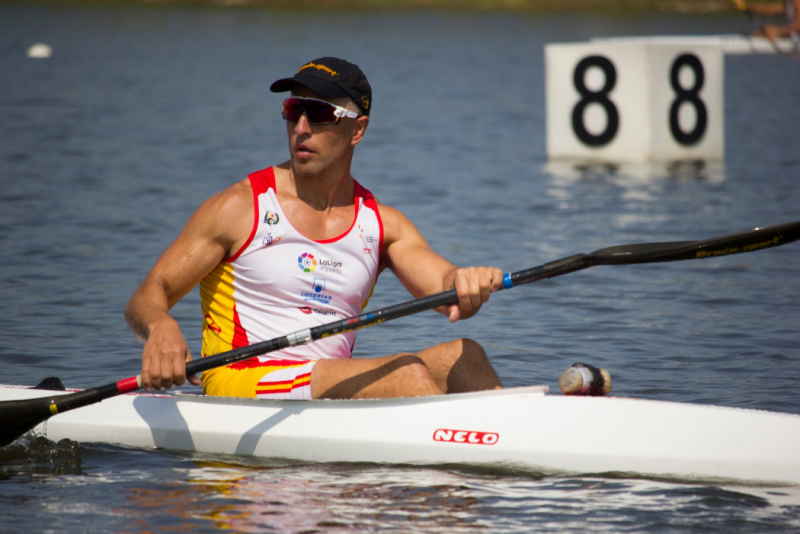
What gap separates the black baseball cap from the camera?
14.2 feet

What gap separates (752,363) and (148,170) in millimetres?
9156

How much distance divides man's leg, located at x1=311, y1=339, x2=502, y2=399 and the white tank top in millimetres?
234

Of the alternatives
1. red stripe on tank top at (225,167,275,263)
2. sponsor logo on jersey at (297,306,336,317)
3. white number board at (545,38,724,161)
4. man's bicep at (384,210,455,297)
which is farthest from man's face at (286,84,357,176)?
white number board at (545,38,724,161)

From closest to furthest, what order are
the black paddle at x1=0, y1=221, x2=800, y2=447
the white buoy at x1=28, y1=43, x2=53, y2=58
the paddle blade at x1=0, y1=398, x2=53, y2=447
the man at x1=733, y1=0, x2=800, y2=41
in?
the black paddle at x1=0, y1=221, x2=800, y2=447
the paddle blade at x1=0, y1=398, x2=53, y2=447
the man at x1=733, y1=0, x2=800, y2=41
the white buoy at x1=28, y1=43, x2=53, y2=58

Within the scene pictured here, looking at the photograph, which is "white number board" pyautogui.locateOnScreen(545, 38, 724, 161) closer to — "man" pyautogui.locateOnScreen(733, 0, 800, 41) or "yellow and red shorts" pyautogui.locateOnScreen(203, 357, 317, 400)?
"yellow and red shorts" pyautogui.locateOnScreen(203, 357, 317, 400)

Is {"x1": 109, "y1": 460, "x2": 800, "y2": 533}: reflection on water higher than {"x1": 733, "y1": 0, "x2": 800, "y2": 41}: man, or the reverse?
{"x1": 733, "y1": 0, "x2": 800, "y2": 41}: man

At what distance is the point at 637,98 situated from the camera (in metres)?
13.3

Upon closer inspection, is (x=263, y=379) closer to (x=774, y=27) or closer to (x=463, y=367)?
(x=463, y=367)

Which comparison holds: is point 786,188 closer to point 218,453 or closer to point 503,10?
point 218,453

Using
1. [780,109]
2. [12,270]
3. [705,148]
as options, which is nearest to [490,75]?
[780,109]

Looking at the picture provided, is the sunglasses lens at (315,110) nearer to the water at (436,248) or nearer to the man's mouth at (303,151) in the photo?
the man's mouth at (303,151)

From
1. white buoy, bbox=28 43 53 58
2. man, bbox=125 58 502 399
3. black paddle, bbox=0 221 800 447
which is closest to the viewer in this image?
black paddle, bbox=0 221 800 447

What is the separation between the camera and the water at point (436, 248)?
13.1ft

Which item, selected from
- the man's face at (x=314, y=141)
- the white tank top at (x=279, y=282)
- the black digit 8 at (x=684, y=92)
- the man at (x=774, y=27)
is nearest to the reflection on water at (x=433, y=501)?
the white tank top at (x=279, y=282)
